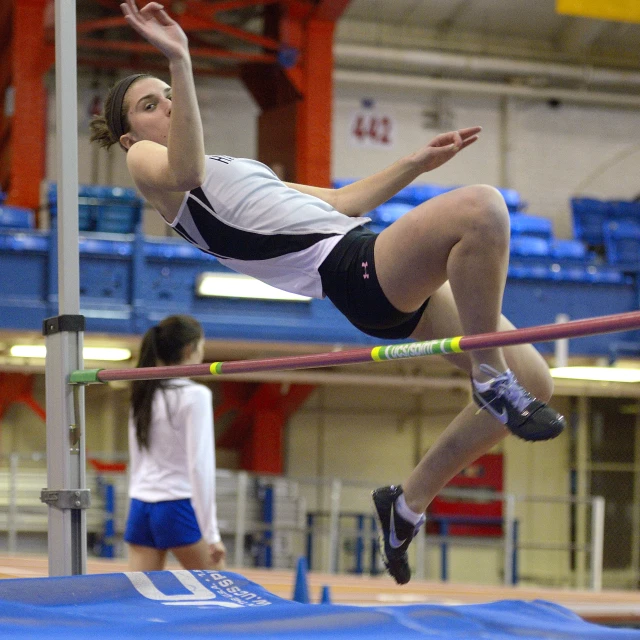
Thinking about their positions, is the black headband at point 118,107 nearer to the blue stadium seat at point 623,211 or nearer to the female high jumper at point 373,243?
the female high jumper at point 373,243

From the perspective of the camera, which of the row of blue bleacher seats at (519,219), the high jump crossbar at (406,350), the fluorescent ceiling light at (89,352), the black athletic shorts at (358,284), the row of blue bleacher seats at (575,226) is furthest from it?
the row of blue bleacher seats at (575,226)

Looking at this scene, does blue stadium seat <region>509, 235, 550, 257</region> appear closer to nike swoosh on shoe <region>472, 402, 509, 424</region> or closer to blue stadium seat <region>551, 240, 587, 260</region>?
blue stadium seat <region>551, 240, 587, 260</region>

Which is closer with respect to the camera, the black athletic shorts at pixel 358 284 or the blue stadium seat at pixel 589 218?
the black athletic shorts at pixel 358 284

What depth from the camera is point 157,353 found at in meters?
3.28

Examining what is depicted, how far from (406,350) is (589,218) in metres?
10.3

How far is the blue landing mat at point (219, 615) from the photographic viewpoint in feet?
6.64

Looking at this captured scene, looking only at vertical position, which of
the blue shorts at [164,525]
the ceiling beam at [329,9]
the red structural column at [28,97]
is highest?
the ceiling beam at [329,9]

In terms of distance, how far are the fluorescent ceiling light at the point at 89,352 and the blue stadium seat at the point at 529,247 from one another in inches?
155

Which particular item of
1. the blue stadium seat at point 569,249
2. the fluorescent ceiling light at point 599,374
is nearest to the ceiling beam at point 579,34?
the blue stadium seat at point 569,249

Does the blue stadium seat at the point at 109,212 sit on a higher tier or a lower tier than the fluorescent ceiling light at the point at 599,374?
higher

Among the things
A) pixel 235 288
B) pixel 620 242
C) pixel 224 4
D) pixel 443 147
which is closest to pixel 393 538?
pixel 443 147

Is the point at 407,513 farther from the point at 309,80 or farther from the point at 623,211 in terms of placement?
the point at 623,211

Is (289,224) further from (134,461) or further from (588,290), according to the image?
(588,290)

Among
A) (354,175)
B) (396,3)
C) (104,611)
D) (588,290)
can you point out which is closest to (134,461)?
(104,611)
